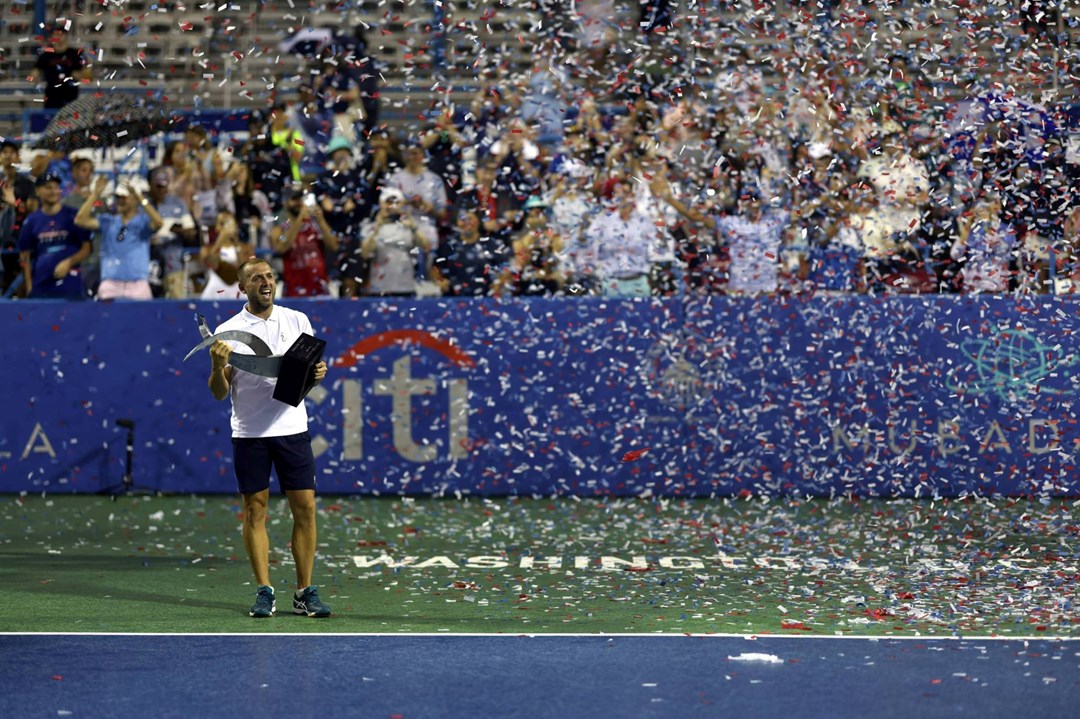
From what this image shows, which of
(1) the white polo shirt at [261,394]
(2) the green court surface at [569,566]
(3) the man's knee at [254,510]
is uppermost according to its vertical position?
(1) the white polo shirt at [261,394]

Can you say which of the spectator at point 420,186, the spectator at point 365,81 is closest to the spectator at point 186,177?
the spectator at point 365,81

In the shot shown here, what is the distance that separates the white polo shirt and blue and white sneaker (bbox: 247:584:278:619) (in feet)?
2.72

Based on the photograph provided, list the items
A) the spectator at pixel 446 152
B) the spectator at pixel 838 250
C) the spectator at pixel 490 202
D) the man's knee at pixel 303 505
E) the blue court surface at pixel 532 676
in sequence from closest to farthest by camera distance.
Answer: the blue court surface at pixel 532 676
the man's knee at pixel 303 505
the spectator at pixel 838 250
the spectator at pixel 490 202
the spectator at pixel 446 152

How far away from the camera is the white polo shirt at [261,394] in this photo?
930 centimetres

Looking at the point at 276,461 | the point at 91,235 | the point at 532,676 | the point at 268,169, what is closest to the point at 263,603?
the point at 276,461

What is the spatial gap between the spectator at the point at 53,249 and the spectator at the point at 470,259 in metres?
3.30

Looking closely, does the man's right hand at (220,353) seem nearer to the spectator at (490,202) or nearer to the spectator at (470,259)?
the spectator at (470,259)

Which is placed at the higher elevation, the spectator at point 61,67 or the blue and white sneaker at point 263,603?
the spectator at point 61,67

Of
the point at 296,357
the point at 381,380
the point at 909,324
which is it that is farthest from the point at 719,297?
the point at 296,357

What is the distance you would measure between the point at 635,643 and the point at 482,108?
8761 mm

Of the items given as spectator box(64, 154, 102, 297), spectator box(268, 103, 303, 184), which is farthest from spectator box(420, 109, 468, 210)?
spectator box(64, 154, 102, 297)

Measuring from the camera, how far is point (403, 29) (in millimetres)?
20594

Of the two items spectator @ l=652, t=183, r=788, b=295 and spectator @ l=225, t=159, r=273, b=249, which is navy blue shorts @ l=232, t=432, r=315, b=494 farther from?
spectator @ l=225, t=159, r=273, b=249

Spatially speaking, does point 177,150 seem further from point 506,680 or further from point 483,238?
point 506,680
